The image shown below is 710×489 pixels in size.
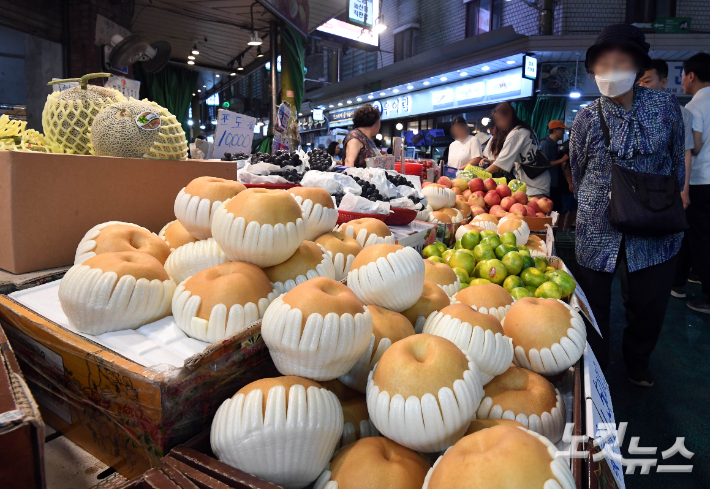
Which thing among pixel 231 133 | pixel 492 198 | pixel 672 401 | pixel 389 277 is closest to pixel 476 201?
pixel 492 198

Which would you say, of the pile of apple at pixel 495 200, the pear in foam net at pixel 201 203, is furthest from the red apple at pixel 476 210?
the pear in foam net at pixel 201 203

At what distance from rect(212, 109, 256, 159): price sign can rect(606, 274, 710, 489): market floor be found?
294 centimetres

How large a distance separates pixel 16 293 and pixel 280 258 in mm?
769

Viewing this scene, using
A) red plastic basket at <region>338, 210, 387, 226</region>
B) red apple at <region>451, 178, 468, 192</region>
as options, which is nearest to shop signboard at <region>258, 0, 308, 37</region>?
red apple at <region>451, 178, 468, 192</region>

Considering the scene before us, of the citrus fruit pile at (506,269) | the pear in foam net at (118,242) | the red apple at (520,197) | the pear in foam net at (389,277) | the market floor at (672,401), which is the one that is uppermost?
the red apple at (520,197)

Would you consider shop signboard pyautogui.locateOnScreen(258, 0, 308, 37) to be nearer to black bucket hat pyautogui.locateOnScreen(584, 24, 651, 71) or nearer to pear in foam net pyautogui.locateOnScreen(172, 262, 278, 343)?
black bucket hat pyautogui.locateOnScreen(584, 24, 651, 71)

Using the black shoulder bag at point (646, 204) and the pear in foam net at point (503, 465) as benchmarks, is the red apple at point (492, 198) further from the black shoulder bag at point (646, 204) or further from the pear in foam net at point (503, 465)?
the pear in foam net at point (503, 465)

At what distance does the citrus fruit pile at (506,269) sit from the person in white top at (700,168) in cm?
303

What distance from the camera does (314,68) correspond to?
23625 mm

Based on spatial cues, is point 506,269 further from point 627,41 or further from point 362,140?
point 362,140

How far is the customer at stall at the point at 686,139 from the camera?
3.54 meters

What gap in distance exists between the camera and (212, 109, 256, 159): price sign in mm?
2822

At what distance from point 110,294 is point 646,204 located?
8.36 feet

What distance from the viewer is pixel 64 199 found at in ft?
4.77
